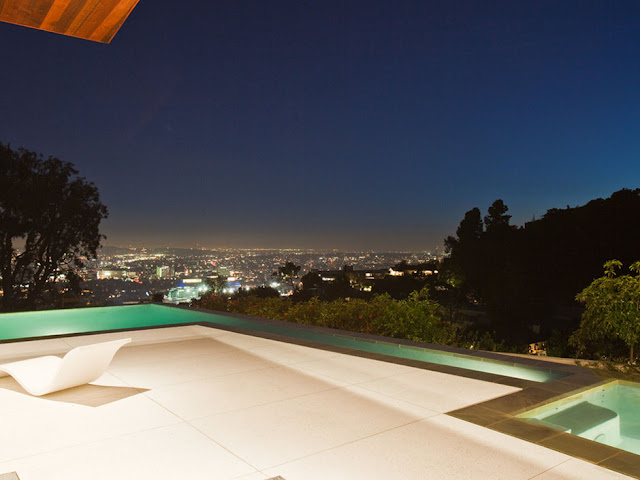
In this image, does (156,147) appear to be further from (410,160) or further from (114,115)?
(410,160)

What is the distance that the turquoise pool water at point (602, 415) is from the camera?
337 cm

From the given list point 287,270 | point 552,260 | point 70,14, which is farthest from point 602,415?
point 287,270

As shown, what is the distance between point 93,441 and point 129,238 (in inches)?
1119

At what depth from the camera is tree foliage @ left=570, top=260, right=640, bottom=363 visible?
17.8 ft

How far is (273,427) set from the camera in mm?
2930

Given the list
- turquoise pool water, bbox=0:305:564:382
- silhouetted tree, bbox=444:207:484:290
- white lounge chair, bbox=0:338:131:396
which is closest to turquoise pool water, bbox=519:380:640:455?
turquoise pool water, bbox=0:305:564:382

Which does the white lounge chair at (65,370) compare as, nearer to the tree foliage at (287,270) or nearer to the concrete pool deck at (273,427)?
the concrete pool deck at (273,427)

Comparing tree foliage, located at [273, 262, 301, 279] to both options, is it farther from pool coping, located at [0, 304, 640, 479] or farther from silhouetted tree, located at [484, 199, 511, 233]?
pool coping, located at [0, 304, 640, 479]

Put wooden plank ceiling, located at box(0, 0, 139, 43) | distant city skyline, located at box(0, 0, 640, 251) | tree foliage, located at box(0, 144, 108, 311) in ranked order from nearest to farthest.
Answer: wooden plank ceiling, located at box(0, 0, 139, 43) → distant city skyline, located at box(0, 0, 640, 251) → tree foliage, located at box(0, 144, 108, 311)

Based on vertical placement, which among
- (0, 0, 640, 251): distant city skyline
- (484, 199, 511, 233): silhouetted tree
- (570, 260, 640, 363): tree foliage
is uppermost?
(0, 0, 640, 251): distant city skyline

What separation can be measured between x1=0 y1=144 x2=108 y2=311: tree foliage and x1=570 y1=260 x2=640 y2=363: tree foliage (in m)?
16.4

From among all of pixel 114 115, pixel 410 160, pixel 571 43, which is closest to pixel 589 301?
pixel 571 43

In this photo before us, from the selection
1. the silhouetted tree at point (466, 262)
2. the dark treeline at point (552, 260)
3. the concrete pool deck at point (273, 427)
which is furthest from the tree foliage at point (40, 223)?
the silhouetted tree at point (466, 262)

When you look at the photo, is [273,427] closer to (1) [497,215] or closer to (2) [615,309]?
(2) [615,309]
